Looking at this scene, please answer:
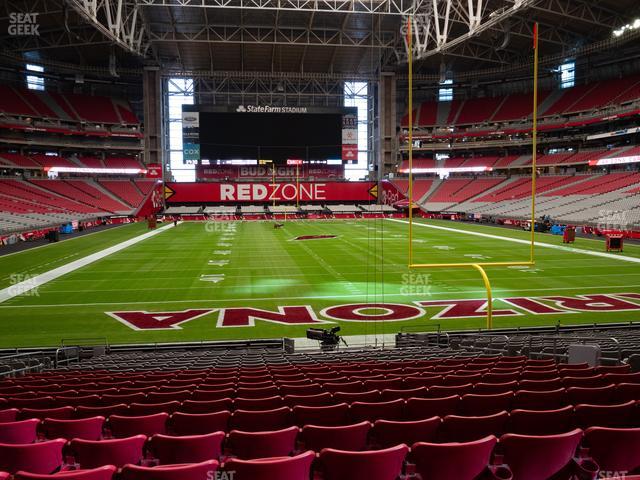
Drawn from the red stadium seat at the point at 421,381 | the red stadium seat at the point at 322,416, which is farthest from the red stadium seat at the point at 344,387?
the red stadium seat at the point at 322,416

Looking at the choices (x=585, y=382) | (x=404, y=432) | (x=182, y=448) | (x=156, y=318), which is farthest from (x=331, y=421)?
(x=156, y=318)

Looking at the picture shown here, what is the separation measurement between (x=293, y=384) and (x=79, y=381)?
3401 mm

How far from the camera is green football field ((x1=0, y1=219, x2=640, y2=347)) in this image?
15.2m

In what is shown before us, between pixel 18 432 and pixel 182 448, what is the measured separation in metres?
1.63

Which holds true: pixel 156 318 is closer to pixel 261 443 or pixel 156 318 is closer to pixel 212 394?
pixel 212 394

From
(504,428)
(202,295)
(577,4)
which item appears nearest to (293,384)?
(504,428)

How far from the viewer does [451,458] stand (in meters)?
3.13

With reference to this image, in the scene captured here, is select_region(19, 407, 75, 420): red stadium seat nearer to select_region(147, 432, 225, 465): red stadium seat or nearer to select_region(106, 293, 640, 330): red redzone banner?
select_region(147, 432, 225, 465): red stadium seat

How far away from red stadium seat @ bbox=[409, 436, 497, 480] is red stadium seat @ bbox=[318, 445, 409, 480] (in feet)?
0.55

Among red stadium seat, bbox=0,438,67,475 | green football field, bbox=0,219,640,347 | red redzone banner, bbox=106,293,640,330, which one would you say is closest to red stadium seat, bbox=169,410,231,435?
red stadium seat, bbox=0,438,67,475

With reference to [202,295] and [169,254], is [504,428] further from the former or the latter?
[169,254]

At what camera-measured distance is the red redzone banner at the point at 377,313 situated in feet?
51.7

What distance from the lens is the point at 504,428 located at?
155 inches

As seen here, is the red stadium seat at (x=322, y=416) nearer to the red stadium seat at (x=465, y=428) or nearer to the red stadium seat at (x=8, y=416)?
the red stadium seat at (x=465, y=428)
